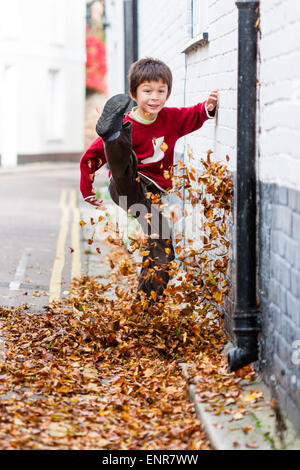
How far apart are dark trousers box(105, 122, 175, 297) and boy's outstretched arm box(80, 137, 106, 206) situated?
162 mm

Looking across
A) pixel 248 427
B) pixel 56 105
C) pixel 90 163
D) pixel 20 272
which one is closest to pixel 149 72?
pixel 90 163

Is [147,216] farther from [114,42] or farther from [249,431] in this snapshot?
[114,42]

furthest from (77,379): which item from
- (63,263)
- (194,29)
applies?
(63,263)

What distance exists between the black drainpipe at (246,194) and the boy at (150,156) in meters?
1.06

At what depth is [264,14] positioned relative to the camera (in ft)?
13.9

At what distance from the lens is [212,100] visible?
5551 mm

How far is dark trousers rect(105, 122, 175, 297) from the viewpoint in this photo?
216 inches

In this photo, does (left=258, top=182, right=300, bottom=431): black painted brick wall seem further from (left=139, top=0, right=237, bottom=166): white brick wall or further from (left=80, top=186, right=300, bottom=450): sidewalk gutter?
(left=139, top=0, right=237, bottom=166): white brick wall

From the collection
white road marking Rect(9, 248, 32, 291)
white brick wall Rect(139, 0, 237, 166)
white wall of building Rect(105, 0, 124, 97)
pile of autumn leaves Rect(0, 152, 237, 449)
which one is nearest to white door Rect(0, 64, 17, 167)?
white wall of building Rect(105, 0, 124, 97)

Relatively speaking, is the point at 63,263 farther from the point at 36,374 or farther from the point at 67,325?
the point at 36,374

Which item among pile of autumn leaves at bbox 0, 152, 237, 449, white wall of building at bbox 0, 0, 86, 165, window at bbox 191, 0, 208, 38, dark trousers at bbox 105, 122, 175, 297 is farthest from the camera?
white wall of building at bbox 0, 0, 86, 165

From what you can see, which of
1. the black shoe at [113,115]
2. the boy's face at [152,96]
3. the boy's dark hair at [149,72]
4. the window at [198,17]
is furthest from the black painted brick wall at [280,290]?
the window at [198,17]

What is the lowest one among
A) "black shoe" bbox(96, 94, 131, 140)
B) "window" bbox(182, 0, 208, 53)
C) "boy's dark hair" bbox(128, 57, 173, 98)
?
"black shoe" bbox(96, 94, 131, 140)

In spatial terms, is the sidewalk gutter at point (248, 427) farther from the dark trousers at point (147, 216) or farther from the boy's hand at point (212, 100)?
the boy's hand at point (212, 100)
